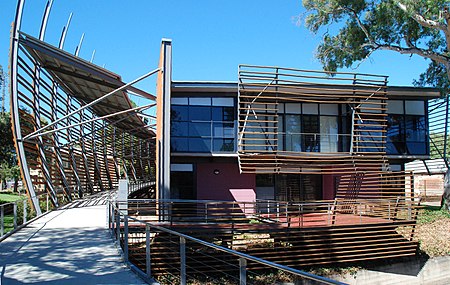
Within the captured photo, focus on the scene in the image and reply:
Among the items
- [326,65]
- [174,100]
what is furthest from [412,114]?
[174,100]

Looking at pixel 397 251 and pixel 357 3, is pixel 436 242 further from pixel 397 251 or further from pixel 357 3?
pixel 357 3

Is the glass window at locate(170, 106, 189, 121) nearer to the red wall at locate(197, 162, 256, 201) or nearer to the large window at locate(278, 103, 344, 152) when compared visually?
the red wall at locate(197, 162, 256, 201)

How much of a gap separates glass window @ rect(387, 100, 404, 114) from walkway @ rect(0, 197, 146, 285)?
574 inches

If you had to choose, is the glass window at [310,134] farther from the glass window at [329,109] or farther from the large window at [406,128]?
the large window at [406,128]

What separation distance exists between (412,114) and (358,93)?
367cm

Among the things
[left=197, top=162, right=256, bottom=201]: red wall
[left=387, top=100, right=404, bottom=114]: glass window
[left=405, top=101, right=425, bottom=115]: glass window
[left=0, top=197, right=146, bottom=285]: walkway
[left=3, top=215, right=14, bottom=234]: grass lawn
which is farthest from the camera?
[left=405, top=101, right=425, bottom=115]: glass window

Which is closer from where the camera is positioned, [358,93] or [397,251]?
[397,251]

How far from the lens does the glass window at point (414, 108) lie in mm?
19484

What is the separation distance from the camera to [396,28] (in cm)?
1847

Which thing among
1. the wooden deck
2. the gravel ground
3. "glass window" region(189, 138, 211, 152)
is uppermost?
"glass window" region(189, 138, 211, 152)

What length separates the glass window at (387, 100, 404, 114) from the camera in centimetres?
1930

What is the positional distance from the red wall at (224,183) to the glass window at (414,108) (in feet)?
28.1

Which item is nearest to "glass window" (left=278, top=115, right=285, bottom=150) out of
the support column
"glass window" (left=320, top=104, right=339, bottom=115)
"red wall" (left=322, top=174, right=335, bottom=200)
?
"glass window" (left=320, top=104, right=339, bottom=115)

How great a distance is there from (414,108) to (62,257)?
1782 centimetres
